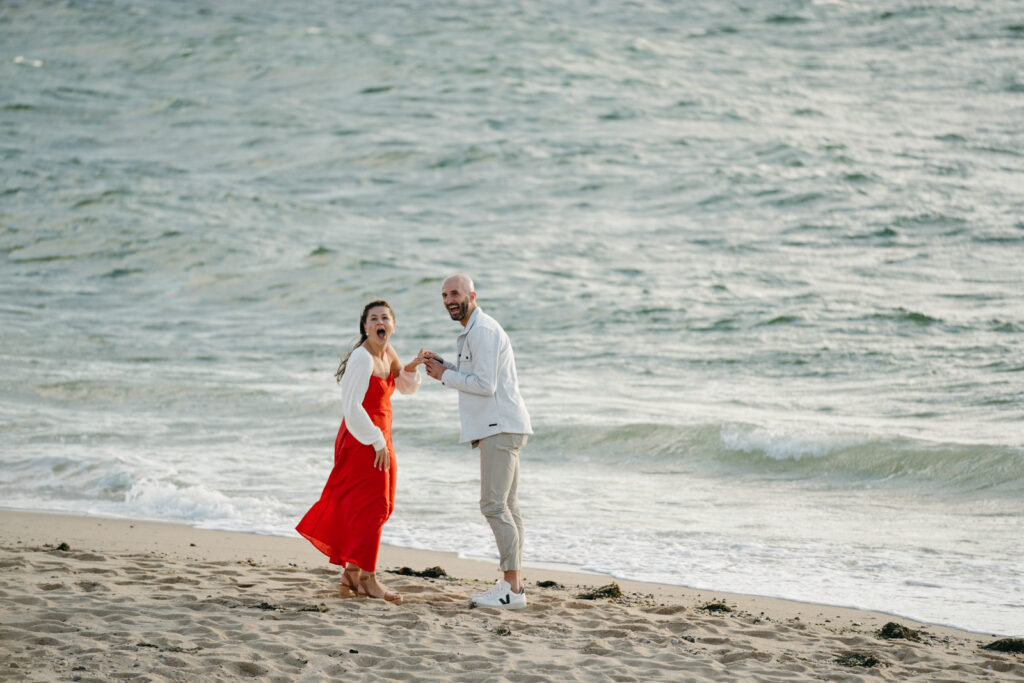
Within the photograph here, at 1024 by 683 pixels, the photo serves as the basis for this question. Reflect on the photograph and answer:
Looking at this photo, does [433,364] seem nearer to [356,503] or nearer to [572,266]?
[356,503]

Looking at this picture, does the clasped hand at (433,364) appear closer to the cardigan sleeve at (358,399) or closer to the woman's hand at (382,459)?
the cardigan sleeve at (358,399)

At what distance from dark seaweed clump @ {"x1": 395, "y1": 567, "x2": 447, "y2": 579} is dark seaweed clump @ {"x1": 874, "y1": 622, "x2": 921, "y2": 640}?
2525mm

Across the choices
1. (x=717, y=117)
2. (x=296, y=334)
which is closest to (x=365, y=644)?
(x=296, y=334)

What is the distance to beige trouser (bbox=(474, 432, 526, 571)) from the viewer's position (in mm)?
5484

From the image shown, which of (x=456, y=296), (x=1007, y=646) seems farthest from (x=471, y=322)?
(x=1007, y=646)

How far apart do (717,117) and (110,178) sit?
47.0ft

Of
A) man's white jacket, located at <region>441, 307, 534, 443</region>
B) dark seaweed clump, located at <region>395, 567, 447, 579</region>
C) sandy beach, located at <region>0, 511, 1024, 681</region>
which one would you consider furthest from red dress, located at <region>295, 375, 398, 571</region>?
dark seaweed clump, located at <region>395, 567, 447, 579</region>

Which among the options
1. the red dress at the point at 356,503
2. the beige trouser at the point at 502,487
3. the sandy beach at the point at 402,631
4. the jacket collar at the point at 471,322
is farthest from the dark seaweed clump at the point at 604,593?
the jacket collar at the point at 471,322

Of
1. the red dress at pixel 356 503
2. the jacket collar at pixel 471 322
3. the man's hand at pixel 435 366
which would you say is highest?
the jacket collar at pixel 471 322

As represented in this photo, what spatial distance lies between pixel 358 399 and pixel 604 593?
181 centimetres

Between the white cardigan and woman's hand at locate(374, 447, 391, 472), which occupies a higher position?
the white cardigan

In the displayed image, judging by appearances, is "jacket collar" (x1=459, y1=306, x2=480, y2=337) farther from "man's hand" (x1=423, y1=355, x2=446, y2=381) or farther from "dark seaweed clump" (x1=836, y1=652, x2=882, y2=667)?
"dark seaweed clump" (x1=836, y1=652, x2=882, y2=667)

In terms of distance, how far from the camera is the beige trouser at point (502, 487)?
5484 millimetres

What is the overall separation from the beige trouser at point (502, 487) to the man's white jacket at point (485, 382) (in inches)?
2.9
